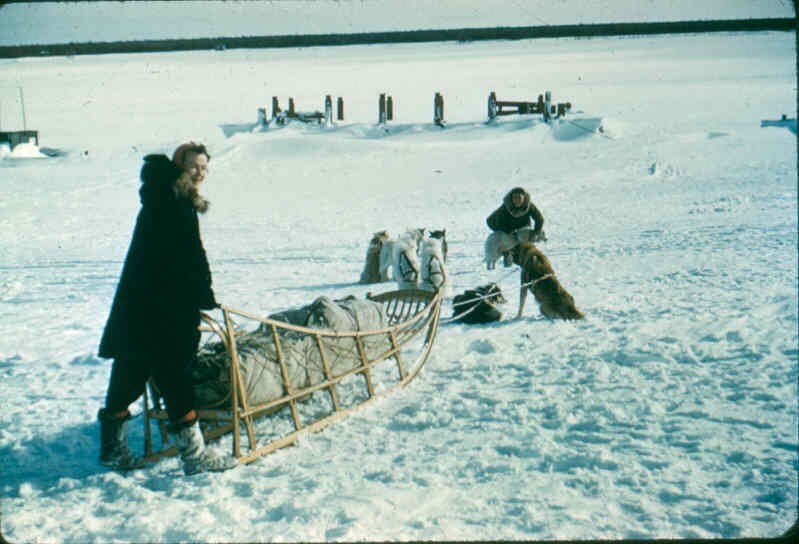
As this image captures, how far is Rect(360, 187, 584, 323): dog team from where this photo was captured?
5109mm

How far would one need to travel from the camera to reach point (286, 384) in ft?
10.1

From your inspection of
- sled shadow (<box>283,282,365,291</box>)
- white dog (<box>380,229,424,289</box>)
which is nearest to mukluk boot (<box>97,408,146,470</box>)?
white dog (<box>380,229,424,289</box>)

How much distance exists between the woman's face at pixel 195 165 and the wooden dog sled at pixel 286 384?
51 cm

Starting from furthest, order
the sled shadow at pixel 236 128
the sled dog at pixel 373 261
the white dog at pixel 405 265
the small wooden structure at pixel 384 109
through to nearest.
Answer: the sled shadow at pixel 236 128 → the small wooden structure at pixel 384 109 → the sled dog at pixel 373 261 → the white dog at pixel 405 265

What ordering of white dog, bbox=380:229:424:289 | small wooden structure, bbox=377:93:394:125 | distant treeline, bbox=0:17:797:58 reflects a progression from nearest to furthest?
distant treeline, bbox=0:17:797:58 → white dog, bbox=380:229:424:289 → small wooden structure, bbox=377:93:394:125

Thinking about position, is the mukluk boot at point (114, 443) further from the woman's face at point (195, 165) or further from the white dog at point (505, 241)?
the white dog at point (505, 241)

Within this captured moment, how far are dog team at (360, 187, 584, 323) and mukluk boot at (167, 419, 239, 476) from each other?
2.18 metres

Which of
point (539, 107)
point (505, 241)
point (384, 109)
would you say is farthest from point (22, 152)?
point (505, 241)

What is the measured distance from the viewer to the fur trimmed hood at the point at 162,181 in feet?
8.46

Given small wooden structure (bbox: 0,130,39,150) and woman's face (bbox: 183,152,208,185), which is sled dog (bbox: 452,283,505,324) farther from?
small wooden structure (bbox: 0,130,39,150)

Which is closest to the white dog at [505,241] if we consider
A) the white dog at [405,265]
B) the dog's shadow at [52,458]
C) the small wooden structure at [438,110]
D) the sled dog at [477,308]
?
the white dog at [405,265]

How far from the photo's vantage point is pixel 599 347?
4.41 meters

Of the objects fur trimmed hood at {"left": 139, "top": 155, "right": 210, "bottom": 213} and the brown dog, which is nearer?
fur trimmed hood at {"left": 139, "top": 155, "right": 210, "bottom": 213}

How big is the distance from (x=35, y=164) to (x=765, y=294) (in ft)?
58.5
